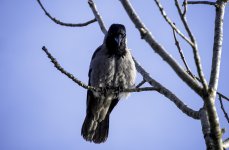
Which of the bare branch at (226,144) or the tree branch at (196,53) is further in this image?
the bare branch at (226,144)

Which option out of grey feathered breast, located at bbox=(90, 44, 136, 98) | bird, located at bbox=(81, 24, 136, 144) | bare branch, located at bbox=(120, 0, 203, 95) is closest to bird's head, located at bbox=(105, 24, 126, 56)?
bird, located at bbox=(81, 24, 136, 144)

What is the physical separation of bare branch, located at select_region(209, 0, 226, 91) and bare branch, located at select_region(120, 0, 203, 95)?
0.46 feet

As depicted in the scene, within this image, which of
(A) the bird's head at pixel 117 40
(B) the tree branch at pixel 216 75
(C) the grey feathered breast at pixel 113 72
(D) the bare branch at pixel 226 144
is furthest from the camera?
(A) the bird's head at pixel 117 40

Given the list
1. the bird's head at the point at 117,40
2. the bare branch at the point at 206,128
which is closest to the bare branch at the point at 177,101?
the bare branch at the point at 206,128

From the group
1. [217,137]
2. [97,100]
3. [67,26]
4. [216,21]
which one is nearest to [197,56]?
[217,137]

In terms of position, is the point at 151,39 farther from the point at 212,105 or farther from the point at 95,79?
the point at 95,79

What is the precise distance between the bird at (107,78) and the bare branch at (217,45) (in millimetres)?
3151

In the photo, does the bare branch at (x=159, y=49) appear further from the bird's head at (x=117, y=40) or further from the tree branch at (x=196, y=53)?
the bird's head at (x=117, y=40)

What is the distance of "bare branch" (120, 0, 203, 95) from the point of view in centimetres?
238

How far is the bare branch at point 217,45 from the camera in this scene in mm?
Answer: 2506

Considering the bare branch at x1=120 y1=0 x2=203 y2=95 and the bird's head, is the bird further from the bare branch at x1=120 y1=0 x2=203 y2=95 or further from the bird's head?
the bare branch at x1=120 y1=0 x2=203 y2=95

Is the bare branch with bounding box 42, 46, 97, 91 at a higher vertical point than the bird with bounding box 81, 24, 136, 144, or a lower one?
lower

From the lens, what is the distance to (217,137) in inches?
89.7

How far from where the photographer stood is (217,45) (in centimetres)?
279
